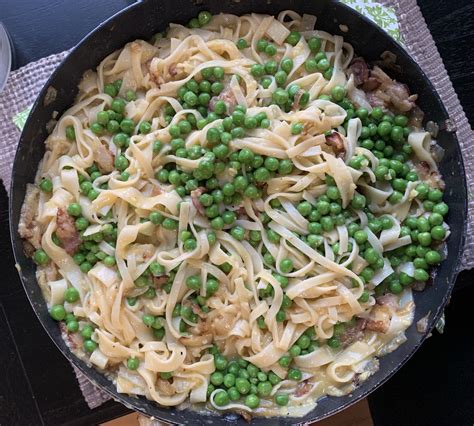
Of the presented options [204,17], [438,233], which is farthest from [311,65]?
[438,233]

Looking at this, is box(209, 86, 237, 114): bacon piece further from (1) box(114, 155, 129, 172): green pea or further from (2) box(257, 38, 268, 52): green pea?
(1) box(114, 155, 129, 172): green pea

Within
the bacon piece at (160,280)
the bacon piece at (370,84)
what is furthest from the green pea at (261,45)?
the bacon piece at (160,280)

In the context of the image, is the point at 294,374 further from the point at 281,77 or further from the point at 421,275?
the point at 281,77

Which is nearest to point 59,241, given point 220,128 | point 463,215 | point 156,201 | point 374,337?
point 156,201

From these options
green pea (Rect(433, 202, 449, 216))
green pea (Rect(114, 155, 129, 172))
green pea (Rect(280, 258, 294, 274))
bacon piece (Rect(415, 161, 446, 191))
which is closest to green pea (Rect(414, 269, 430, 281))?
green pea (Rect(433, 202, 449, 216))

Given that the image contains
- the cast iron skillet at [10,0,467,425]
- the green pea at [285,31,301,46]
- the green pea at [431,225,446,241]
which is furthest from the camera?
the green pea at [285,31,301,46]

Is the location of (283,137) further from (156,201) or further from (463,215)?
(463,215)

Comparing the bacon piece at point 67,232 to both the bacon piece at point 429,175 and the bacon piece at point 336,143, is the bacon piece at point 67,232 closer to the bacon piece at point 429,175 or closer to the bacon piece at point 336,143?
the bacon piece at point 336,143
